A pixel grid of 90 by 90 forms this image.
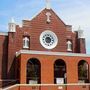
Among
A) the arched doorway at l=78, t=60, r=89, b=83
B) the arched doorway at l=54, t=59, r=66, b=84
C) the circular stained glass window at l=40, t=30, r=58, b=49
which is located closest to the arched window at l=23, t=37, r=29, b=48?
the circular stained glass window at l=40, t=30, r=58, b=49

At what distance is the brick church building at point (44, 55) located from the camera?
39.8 meters

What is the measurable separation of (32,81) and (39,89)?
1.75 metres

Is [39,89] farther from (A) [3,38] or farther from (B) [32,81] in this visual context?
(A) [3,38]

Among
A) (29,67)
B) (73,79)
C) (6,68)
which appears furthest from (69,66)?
(6,68)

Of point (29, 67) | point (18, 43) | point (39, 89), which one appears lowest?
point (39, 89)

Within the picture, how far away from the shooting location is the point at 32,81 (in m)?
40.1

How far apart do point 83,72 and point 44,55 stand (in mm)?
6361

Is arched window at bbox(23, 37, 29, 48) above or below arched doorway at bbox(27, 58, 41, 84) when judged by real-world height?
above

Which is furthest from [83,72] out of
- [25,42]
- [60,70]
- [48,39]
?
[25,42]

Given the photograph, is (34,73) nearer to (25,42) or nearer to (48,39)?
(25,42)

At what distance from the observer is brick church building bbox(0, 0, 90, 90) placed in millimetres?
39750

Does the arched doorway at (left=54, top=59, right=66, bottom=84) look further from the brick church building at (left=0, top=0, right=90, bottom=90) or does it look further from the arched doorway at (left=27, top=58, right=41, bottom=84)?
the arched doorway at (left=27, top=58, right=41, bottom=84)

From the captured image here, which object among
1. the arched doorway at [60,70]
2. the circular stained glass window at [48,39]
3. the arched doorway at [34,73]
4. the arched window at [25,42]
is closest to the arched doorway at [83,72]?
the arched doorway at [60,70]

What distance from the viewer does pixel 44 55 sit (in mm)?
40250
